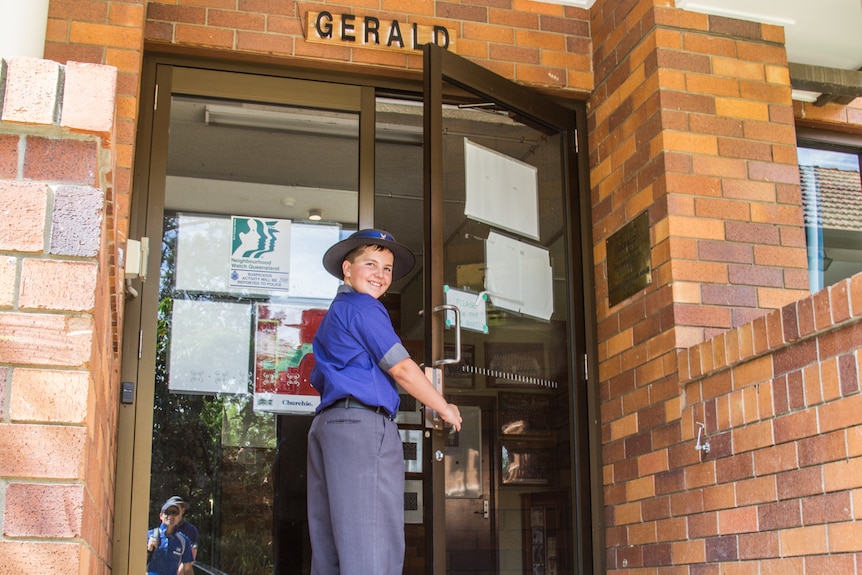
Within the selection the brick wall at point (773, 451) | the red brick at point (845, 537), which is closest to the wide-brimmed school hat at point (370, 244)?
the brick wall at point (773, 451)

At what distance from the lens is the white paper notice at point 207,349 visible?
4.98m

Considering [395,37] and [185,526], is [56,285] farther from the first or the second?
[185,526]

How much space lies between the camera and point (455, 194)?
4.16m

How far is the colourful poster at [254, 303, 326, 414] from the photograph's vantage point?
16.5ft

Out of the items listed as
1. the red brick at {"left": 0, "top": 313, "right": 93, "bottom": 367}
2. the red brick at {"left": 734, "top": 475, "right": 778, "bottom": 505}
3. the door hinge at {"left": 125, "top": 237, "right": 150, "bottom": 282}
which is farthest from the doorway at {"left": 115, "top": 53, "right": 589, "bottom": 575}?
the red brick at {"left": 0, "top": 313, "right": 93, "bottom": 367}

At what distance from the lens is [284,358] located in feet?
16.8

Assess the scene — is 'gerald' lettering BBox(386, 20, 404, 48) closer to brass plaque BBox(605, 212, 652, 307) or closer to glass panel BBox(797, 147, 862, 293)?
brass plaque BBox(605, 212, 652, 307)

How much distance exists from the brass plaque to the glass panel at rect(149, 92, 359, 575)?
129cm

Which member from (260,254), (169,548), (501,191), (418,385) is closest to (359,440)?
(418,385)

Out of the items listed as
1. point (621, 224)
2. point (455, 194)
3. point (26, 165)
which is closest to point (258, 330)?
point (455, 194)

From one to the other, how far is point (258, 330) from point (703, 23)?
103 inches

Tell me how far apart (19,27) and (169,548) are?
2683mm

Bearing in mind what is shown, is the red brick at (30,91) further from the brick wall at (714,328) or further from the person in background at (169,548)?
the person in background at (169,548)

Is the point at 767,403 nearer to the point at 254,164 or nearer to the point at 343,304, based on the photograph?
the point at 343,304
